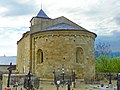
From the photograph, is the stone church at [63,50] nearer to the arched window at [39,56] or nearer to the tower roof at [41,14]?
the arched window at [39,56]

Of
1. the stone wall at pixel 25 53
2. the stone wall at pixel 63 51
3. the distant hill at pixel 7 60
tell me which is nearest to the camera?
the stone wall at pixel 63 51

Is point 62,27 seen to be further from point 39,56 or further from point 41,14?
point 41,14

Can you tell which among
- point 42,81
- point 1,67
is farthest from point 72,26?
point 1,67

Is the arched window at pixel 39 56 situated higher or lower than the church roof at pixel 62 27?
lower

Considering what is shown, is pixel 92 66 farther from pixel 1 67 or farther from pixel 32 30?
pixel 1 67

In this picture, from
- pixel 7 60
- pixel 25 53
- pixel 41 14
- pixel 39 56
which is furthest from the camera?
pixel 7 60

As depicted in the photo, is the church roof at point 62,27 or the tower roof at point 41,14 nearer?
the church roof at point 62,27

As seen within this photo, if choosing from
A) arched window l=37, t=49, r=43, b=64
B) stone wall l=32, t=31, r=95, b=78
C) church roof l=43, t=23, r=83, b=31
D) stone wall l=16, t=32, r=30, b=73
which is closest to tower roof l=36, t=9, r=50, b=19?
stone wall l=16, t=32, r=30, b=73

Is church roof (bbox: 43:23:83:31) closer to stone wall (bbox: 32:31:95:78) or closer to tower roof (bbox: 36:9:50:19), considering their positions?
stone wall (bbox: 32:31:95:78)

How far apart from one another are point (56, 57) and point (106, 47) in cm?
2889

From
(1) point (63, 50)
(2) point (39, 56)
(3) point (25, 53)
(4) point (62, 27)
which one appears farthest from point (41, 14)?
(1) point (63, 50)

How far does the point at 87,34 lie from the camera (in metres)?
25.6

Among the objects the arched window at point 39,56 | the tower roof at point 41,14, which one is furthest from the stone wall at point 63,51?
A: the tower roof at point 41,14

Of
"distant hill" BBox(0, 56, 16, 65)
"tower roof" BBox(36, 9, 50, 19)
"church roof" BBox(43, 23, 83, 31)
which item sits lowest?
"distant hill" BBox(0, 56, 16, 65)
